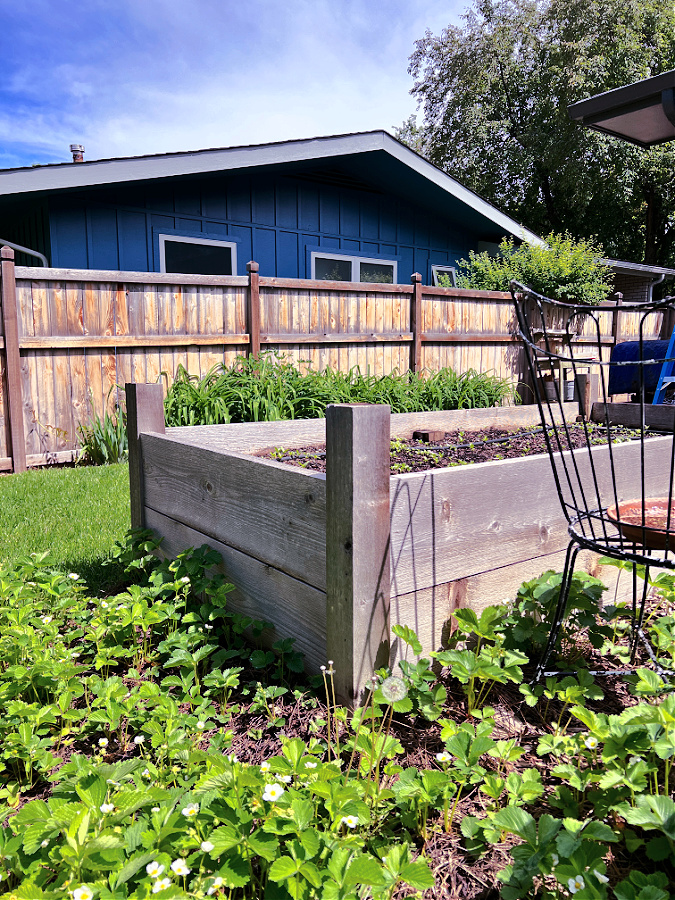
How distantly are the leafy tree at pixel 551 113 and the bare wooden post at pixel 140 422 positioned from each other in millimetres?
18731

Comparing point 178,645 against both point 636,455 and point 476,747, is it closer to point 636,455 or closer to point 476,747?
point 476,747

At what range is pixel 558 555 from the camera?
2.00 metres

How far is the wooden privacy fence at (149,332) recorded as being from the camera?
4.99m

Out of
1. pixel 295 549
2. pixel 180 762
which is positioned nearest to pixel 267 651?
pixel 295 549

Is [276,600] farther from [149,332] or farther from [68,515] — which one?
[149,332]

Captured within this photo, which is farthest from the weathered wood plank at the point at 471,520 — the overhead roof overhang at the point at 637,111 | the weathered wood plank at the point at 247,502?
the overhead roof overhang at the point at 637,111

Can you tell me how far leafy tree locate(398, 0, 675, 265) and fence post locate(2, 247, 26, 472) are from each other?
1751cm

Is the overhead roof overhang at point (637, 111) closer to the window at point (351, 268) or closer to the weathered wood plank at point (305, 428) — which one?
the weathered wood plank at point (305, 428)

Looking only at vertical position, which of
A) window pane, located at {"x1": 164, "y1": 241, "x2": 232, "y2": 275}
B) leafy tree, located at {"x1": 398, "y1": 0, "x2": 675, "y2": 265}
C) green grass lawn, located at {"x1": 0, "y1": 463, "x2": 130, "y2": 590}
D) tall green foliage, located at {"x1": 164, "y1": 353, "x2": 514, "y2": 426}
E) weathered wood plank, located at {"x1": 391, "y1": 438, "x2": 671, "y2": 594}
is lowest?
green grass lawn, located at {"x1": 0, "y1": 463, "x2": 130, "y2": 590}

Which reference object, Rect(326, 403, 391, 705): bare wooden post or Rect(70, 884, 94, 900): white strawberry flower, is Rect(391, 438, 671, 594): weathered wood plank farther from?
Rect(70, 884, 94, 900): white strawberry flower

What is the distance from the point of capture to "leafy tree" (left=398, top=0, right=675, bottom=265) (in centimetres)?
1761

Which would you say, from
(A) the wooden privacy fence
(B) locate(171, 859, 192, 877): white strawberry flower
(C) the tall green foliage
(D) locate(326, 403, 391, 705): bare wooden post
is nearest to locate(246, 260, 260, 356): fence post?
(A) the wooden privacy fence

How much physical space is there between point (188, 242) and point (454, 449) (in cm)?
642

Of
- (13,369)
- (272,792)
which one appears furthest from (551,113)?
(272,792)
